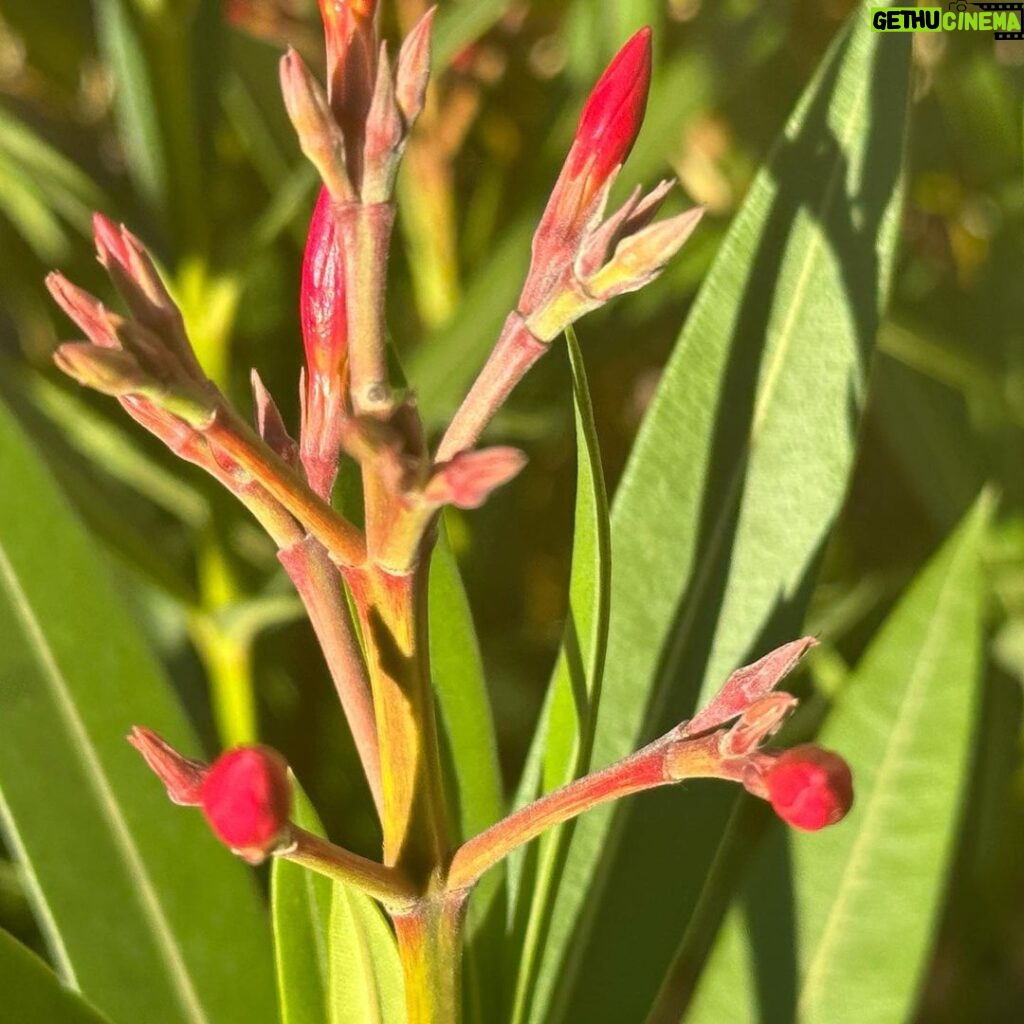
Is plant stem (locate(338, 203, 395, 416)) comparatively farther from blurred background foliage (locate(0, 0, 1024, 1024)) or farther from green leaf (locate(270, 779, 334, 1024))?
blurred background foliage (locate(0, 0, 1024, 1024))

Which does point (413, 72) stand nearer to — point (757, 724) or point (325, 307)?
point (325, 307)

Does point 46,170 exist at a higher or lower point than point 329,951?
higher

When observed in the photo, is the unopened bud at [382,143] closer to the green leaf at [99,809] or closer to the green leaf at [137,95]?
the green leaf at [99,809]

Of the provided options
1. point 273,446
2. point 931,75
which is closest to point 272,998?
point 273,446

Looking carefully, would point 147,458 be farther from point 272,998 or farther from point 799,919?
point 799,919

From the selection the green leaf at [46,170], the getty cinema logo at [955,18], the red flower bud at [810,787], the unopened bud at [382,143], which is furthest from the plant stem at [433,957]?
the green leaf at [46,170]

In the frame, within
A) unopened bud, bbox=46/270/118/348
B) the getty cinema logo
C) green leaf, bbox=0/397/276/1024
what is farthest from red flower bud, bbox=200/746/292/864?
the getty cinema logo

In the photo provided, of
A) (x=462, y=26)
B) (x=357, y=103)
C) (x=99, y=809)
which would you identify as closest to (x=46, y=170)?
(x=462, y=26)
